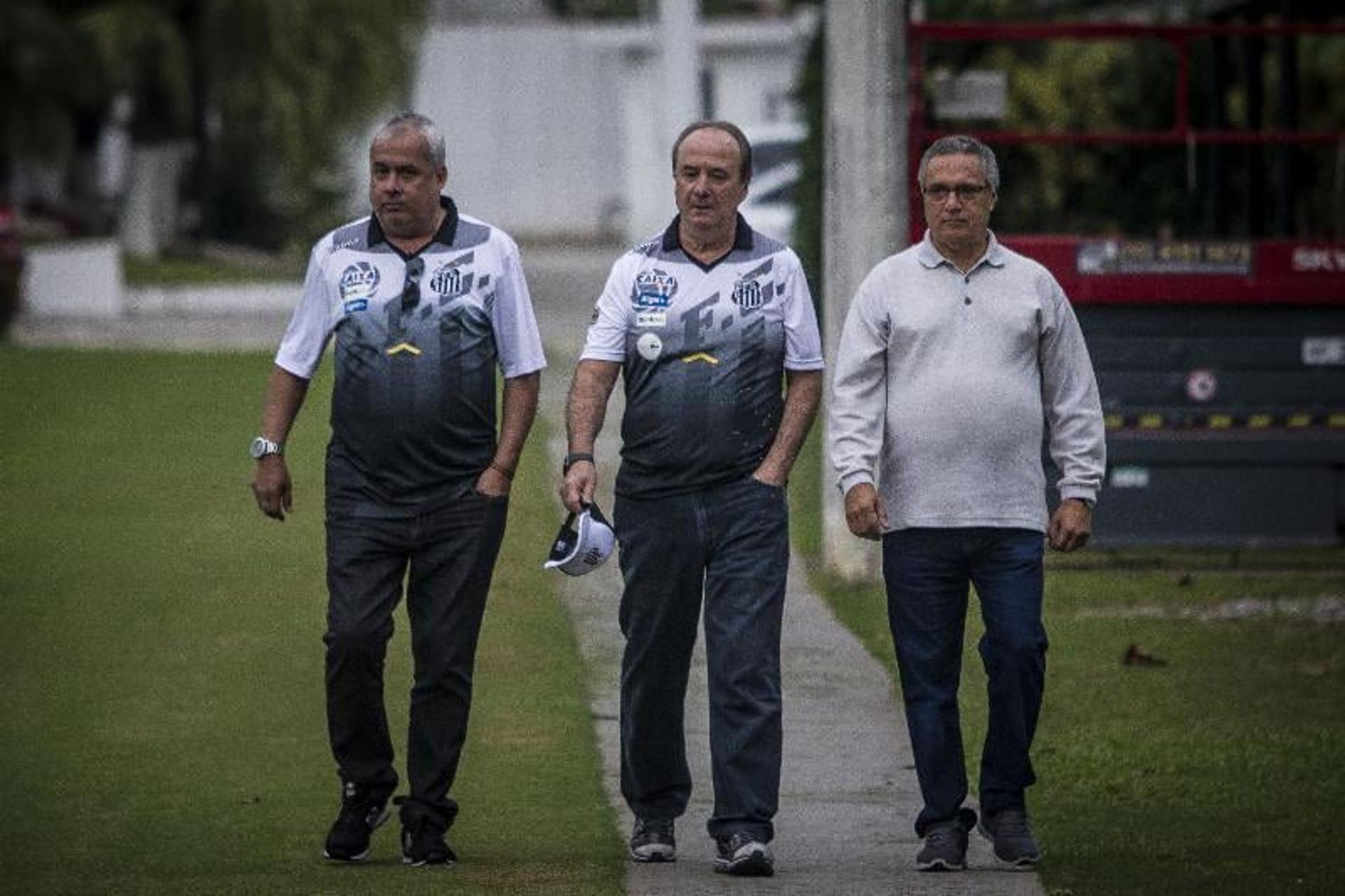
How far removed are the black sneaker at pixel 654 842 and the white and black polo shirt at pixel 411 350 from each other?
990 mm

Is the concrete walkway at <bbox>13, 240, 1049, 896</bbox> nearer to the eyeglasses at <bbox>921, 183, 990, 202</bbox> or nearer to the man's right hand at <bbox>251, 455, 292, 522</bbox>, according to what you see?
the man's right hand at <bbox>251, 455, 292, 522</bbox>

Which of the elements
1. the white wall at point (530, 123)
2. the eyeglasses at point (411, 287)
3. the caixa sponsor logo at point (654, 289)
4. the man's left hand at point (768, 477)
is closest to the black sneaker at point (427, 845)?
the man's left hand at point (768, 477)

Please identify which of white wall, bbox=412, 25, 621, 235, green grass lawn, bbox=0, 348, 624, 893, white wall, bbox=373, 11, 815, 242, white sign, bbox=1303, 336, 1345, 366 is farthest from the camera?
white wall, bbox=412, 25, 621, 235

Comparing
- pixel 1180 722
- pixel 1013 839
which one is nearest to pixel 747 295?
pixel 1013 839

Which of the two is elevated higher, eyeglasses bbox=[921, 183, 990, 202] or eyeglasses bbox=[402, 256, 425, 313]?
eyeglasses bbox=[921, 183, 990, 202]

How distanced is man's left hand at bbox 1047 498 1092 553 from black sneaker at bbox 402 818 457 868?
1728mm

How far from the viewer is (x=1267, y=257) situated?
13570 mm

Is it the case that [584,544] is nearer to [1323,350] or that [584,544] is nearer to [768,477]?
[768,477]

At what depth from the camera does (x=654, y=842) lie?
805 centimetres

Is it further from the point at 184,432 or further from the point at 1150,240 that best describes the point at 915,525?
the point at 184,432

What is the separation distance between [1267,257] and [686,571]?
6.27 m

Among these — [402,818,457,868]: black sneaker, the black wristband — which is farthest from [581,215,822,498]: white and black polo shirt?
[402,818,457,868]: black sneaker

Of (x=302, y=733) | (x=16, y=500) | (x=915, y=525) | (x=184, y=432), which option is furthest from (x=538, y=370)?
(x=184, y=432)

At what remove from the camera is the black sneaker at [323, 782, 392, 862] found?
8039 millimetres
